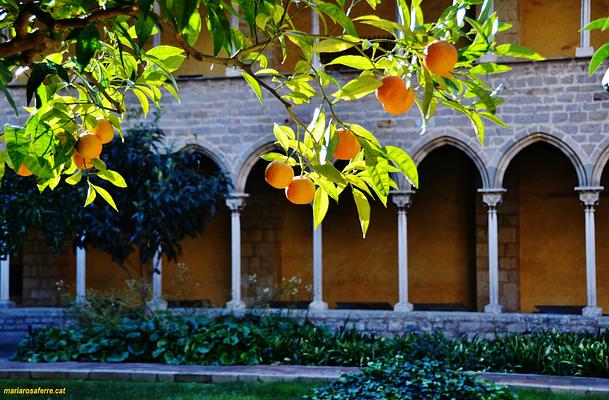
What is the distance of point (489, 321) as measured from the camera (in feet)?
38.5

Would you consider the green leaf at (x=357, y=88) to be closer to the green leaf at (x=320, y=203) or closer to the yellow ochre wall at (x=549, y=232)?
the green leaf at (x=320, y=203)

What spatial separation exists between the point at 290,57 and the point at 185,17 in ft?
A: 45.1

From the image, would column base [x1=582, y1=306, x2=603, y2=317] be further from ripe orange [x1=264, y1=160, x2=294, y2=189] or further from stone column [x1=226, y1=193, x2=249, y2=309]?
ripe orange [x1=264, y1=160, x2=294, y2=189]

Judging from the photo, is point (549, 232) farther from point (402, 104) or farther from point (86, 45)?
point (86, 45)

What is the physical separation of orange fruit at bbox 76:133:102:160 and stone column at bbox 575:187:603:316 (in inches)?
412

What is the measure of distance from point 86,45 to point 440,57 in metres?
→ 0.64

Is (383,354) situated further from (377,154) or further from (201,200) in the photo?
(377,154)

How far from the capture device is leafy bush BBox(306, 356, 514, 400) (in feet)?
18.9

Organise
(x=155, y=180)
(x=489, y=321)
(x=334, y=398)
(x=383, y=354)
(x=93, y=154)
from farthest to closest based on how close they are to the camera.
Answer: (x=489, y=321)
(x=155, y=180)
(x=383, y=354)
(x=334, y=398)
(x=93, y=154)

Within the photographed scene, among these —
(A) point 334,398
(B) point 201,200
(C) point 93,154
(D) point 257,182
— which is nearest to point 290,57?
(D) point 257,182

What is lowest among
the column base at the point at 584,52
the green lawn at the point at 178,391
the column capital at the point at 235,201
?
the green lawn at the point at 178,391

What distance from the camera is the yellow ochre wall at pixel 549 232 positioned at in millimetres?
14477

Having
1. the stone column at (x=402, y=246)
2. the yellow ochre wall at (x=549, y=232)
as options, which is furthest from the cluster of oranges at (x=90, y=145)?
the yellow ochre wall at (x=549, y=232)

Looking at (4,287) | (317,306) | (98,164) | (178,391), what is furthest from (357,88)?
(4,287)
